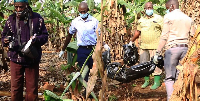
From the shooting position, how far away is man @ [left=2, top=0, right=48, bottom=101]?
310cm

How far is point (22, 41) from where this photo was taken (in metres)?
3.16

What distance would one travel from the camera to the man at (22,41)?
10.2 feet

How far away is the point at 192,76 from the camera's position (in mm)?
1709

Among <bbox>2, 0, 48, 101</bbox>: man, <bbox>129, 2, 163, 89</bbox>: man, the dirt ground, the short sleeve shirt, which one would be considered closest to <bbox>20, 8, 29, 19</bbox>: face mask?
<bbox>2, 0, 48, 101</bbox>: man

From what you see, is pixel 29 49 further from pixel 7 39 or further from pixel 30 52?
pixel 7 39

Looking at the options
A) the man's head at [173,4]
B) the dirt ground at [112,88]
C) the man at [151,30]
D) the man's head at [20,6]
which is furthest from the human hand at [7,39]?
the man at [151,30]

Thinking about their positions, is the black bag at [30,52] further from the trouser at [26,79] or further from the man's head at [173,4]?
the man's head at [173,4]

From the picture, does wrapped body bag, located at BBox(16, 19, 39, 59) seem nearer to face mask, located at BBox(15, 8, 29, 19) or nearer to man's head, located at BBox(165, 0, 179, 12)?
face mask, located at BBox(15, 8, 29, 19)

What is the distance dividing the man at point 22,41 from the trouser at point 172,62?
1.50 m

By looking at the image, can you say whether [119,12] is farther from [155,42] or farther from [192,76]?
[192,76]

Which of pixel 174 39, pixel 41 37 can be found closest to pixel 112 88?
pixel 174 39

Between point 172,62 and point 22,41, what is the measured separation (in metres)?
1.78

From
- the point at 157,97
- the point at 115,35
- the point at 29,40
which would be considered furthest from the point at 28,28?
the point at 115,35

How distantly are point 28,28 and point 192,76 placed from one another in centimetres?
204
